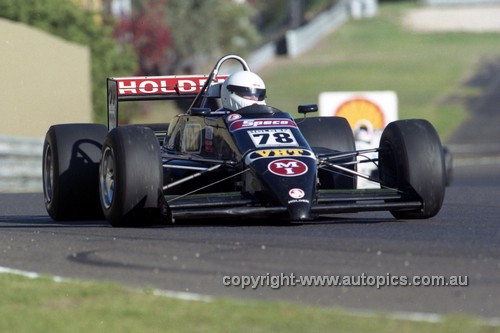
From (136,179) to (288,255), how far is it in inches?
83.8

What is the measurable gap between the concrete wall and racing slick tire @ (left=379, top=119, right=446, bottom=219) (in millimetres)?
10245

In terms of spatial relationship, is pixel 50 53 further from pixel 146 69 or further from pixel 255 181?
pixel 146 69

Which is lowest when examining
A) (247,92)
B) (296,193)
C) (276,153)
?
(296,193)

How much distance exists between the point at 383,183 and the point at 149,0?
121ft

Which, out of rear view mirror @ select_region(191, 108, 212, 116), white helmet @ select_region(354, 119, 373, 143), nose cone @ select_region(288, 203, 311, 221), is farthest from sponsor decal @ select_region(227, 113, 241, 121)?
white helmet @ select_region(354, 119, 373, 143)

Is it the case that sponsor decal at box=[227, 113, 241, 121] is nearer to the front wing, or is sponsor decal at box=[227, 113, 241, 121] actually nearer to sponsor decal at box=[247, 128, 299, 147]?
sponsor decal at box=[247, 128, 299, 147]

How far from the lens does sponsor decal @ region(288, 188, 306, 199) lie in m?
8.94

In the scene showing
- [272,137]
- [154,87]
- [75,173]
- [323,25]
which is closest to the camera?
[272,137]

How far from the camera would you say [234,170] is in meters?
9.81

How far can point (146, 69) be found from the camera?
145 feet

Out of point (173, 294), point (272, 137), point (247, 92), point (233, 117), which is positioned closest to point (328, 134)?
point (247, 92)

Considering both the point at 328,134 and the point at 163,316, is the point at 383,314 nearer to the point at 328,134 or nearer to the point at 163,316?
the point at 163,316

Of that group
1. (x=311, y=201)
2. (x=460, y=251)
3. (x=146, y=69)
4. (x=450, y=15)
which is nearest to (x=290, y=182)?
(x=311, y=201)

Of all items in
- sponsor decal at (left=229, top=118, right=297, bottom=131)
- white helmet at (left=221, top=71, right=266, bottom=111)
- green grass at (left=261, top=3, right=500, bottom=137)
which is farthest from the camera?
green grass at (left=261, top=3, right=500, bottom=137)
